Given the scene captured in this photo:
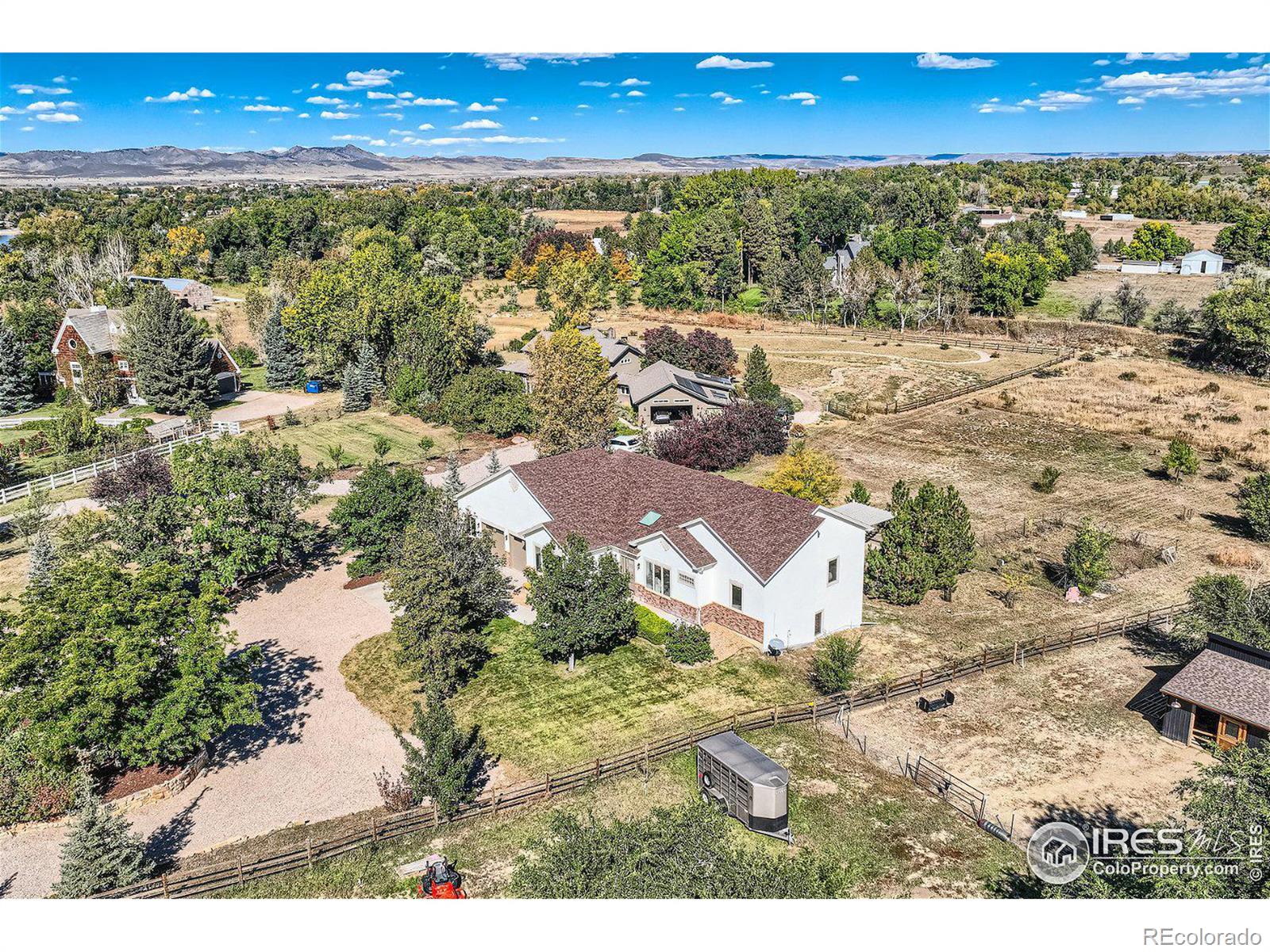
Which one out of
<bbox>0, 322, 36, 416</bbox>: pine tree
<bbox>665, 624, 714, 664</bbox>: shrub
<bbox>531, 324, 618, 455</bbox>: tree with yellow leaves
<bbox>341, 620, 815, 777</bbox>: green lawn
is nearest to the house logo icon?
<bbox>341, 620, 815, 777</bbox>: green lawn

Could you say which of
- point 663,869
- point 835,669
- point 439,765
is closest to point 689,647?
point 835,669

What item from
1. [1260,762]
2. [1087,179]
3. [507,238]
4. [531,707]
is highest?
[1087,179]

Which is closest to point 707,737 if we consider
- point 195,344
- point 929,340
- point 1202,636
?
point 1202,636

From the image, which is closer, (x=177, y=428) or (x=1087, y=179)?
(x=177, y=428)

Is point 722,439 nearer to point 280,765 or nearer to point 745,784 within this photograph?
point 745,784

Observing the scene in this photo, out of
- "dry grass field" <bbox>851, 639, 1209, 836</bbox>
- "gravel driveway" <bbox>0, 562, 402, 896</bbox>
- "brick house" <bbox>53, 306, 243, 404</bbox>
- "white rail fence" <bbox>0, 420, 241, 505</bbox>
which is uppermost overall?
"brick house" <bbox>53, 306, 243, 404</bbox>

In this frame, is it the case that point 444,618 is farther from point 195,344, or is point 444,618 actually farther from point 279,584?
point 195,344

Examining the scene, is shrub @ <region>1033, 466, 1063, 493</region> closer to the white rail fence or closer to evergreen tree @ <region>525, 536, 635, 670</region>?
evergreen tree @ <region>525, 536, 635, 670</region>
